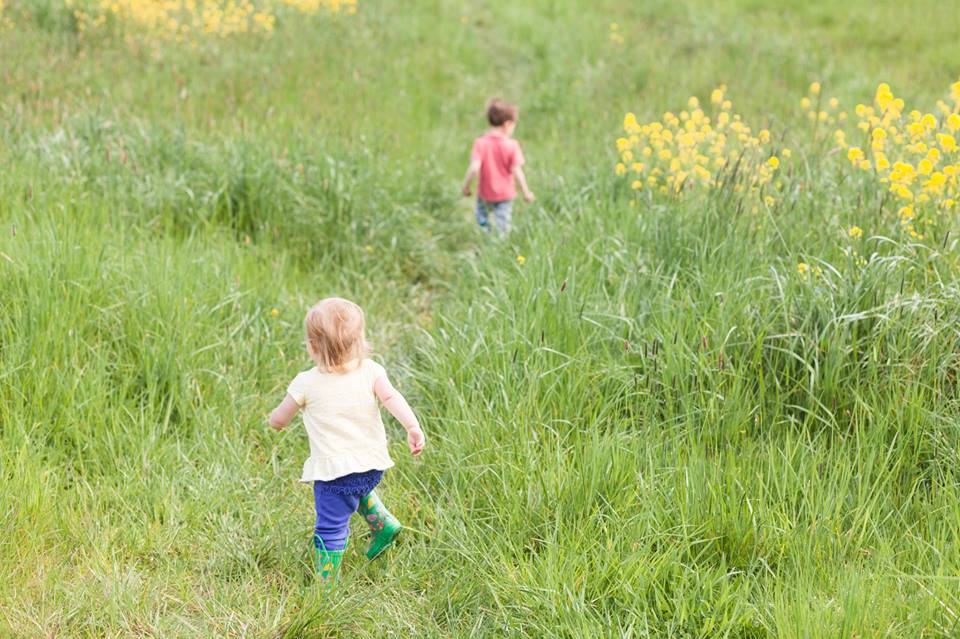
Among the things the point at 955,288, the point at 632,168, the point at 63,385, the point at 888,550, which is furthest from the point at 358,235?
the point at 888,550

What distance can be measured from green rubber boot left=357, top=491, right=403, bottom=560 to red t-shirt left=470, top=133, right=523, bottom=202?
3893 mm

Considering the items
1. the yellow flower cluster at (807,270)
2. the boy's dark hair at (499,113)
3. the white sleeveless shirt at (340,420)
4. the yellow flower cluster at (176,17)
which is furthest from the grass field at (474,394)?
the yellow flower cluster at (176,17)

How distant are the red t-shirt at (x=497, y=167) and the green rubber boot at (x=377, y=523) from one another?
12.8 ft

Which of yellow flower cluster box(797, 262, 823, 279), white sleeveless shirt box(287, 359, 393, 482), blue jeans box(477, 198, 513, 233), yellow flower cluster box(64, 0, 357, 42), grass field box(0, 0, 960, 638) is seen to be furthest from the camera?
yellow flower cluster box(64, 0, 357, 42)

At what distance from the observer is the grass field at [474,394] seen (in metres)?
2.97

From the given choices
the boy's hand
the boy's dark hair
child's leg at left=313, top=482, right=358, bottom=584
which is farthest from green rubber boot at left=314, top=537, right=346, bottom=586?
the boy's dark hair

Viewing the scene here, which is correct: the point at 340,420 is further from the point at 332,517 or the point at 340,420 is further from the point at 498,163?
the point at 498,163

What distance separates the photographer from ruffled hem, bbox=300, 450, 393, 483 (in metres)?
3.22

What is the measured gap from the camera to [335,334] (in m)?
3.20

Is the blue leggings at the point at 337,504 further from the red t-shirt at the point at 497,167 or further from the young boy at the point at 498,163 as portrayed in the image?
the red t-shirt at the point at 497,167

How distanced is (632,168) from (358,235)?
6.40ft

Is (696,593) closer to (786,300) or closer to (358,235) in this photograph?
(786,300)

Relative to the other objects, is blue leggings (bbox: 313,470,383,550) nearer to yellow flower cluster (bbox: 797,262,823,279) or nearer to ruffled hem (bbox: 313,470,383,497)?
ruffled hem (bbox: 313,470,383,497)

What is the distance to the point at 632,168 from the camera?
6.30 meters
